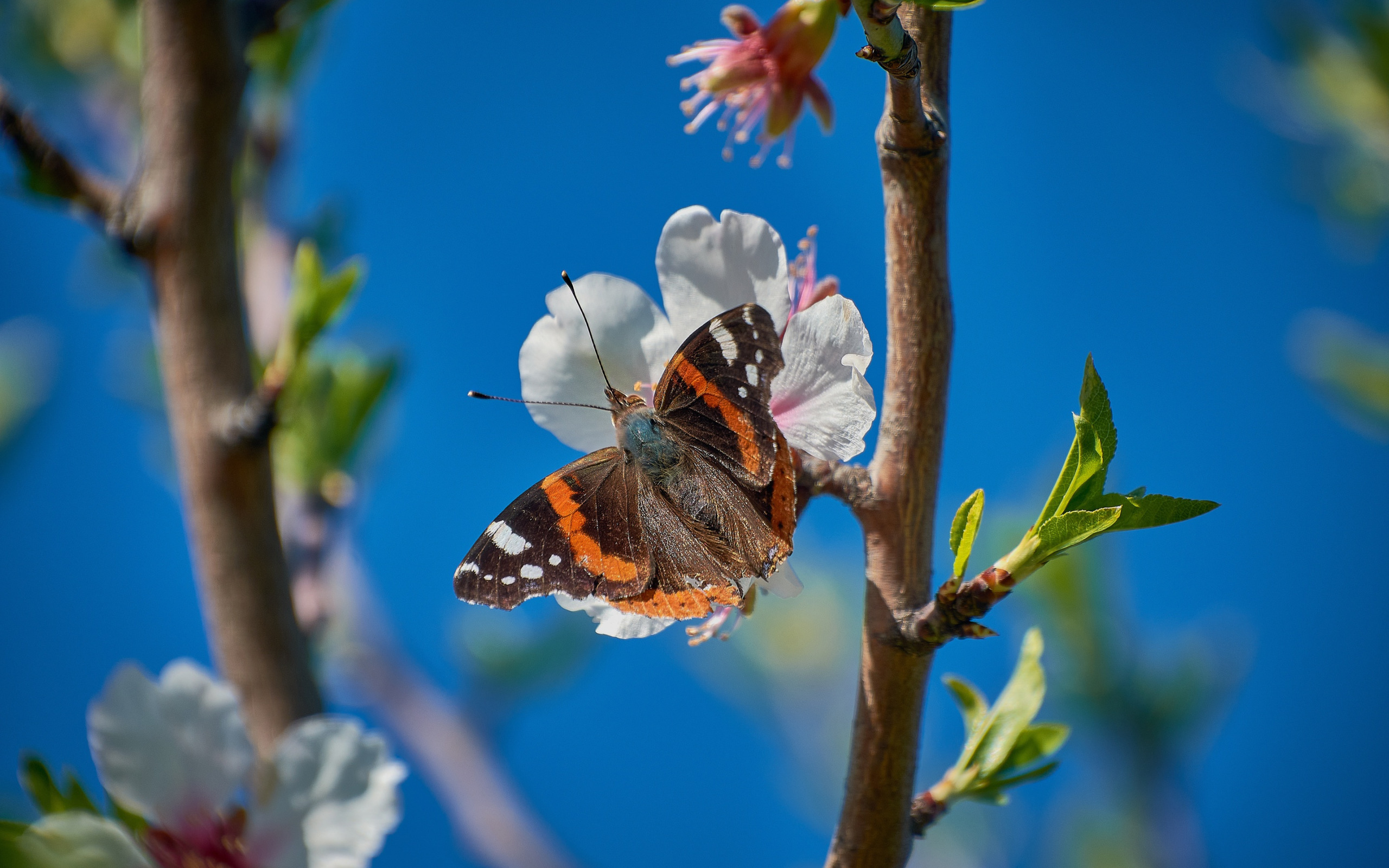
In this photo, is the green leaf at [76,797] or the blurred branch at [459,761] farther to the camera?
the blurred branch at [459,761]

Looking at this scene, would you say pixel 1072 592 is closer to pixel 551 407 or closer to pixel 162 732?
pixel 551 407

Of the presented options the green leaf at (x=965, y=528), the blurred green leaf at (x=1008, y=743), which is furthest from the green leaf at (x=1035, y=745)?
the green leaf at (x=965, y=528)

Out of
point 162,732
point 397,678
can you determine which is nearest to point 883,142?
point 162,732

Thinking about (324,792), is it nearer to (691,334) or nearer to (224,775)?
(224,775)

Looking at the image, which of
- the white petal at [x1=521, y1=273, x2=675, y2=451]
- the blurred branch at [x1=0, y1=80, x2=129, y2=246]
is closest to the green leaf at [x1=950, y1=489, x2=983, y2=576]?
the white petal at [x1=521, y1=273, x2=675, y2=451]

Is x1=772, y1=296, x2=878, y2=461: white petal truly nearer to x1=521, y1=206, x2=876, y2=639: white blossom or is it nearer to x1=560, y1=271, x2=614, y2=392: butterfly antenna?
x1=521, y1=206, x2=876, y2=639: white blossom

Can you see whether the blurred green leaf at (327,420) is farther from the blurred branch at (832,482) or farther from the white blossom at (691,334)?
the blurred branch at (832,482)

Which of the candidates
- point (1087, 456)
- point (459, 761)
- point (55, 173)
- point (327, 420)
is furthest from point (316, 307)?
point (459, 761)
